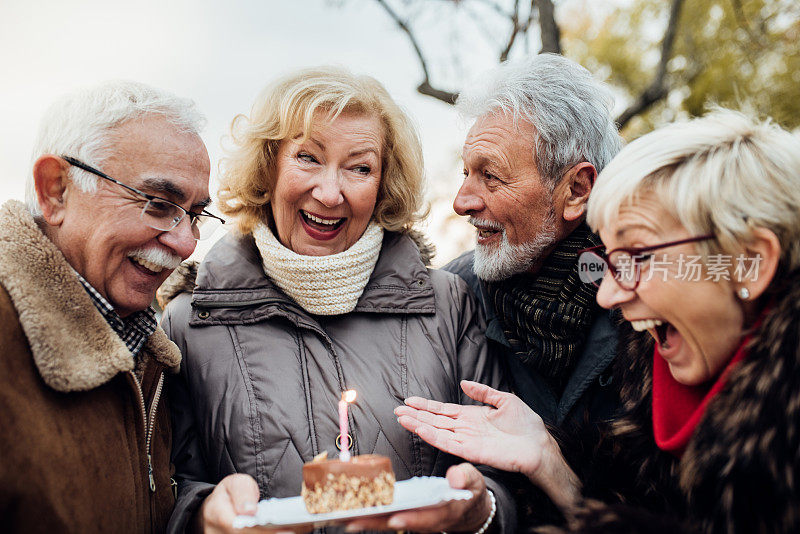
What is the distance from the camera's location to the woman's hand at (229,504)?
1959 millimetres

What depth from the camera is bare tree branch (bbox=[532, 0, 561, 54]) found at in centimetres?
742

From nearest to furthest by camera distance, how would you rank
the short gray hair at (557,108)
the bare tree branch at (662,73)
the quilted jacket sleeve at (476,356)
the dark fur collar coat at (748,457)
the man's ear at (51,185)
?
the dark fur collar coat at (748,457), the man's ear at (51,185), the quilted jacket sleeve at (476,356), the short gray hair at (557,108), the bare tree branch at (662,73)

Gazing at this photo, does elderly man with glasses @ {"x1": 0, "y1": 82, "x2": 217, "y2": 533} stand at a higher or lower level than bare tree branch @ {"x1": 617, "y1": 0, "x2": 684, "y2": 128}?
lower

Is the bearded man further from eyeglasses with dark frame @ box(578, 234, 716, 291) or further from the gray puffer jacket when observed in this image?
eyeglasses with dark frame @ box(578, 234, 716, 291)

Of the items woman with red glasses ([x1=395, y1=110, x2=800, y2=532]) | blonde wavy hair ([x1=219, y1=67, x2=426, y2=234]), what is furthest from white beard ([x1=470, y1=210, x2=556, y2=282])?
woman with red glasses ([x1=395, y1=110, x2=800, y2=532])

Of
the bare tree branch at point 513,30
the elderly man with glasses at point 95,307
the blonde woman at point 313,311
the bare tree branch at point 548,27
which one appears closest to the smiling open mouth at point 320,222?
the blonde woman at point 313,311

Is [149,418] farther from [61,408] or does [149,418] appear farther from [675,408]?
[675,408]

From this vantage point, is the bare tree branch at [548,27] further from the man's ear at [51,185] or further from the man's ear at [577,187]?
the man's ear at [51,185]

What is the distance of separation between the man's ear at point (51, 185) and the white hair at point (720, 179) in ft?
6.79

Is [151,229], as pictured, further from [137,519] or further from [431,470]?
[431,470]

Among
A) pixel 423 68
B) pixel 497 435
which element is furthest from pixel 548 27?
pixel 497 435

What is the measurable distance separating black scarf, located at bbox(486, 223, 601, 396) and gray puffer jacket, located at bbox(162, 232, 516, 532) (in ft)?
0.75

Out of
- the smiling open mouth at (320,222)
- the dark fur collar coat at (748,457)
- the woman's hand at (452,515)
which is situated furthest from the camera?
the smiling open mouth at (320,222)

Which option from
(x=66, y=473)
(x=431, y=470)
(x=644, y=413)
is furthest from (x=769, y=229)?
(x=66, y=473)
